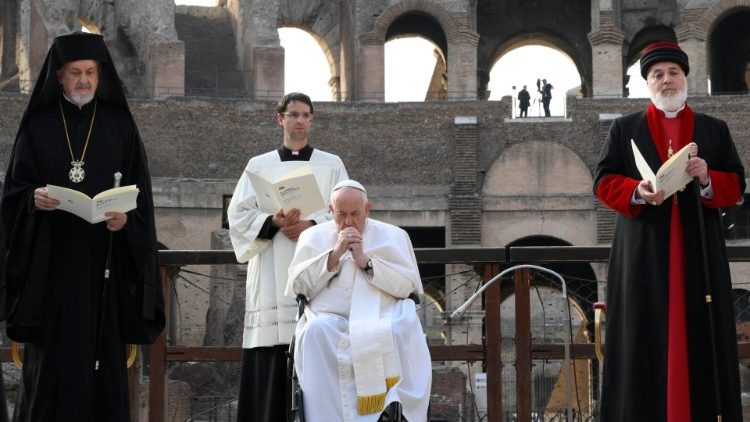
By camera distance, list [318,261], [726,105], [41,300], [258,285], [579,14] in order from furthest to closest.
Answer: [579,14], [726,105], [258,285], [318,261], [41,300]

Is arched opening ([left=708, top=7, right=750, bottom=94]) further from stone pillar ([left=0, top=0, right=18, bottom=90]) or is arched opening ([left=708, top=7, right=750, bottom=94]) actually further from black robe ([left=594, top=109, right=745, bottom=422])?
black robe ([left=594, top=109, right=745, bottom=422])

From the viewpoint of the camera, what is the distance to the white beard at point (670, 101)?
7.27 m

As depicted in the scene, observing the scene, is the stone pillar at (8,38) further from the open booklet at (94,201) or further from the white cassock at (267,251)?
the open booklet at (94,201)

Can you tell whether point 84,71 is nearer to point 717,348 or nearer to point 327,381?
point 327,381

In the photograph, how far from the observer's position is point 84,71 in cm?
695

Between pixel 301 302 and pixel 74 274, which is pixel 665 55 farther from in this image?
pixel 74 274

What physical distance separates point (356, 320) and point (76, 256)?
150 cm

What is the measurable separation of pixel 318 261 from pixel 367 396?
825mm

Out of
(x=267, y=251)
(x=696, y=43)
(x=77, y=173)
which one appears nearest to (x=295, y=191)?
(x=267, y=251)

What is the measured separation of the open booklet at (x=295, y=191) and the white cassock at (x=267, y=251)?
0.13 m

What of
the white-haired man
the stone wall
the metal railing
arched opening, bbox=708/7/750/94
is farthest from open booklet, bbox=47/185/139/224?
arched opening, bbox=708/7/750/94

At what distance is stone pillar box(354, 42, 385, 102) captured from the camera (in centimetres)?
3269

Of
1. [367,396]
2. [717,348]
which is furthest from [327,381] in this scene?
[717,348]

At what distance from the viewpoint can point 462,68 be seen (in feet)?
108
